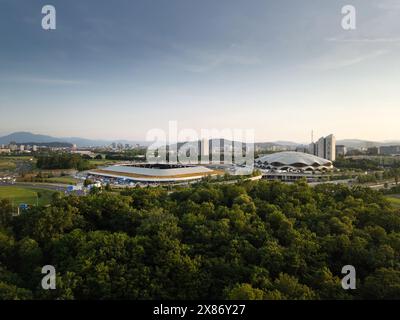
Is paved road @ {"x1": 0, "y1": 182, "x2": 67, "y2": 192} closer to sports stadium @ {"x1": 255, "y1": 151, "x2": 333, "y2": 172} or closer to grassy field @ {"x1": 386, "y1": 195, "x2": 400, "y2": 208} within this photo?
grassy field @ {"x1": 386, "y1": 195, "x2": 400, "y2": 208}

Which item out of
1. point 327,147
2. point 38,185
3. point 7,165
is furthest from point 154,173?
point 327,147

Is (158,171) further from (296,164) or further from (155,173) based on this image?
(296,164)

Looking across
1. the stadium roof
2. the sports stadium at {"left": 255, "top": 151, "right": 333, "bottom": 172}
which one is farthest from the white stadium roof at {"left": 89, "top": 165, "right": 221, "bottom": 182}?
the stadium roof

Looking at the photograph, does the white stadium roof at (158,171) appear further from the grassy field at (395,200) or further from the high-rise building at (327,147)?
the high-rise building at (327,147)

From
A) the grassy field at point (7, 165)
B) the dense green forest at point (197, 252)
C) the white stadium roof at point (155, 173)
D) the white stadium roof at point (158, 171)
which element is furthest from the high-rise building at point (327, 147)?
the grassy field at point (7, 165)

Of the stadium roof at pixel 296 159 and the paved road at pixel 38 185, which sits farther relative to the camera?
the stadium roof at pixel 296 159

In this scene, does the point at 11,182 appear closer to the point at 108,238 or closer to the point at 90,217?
the point at 90,217
